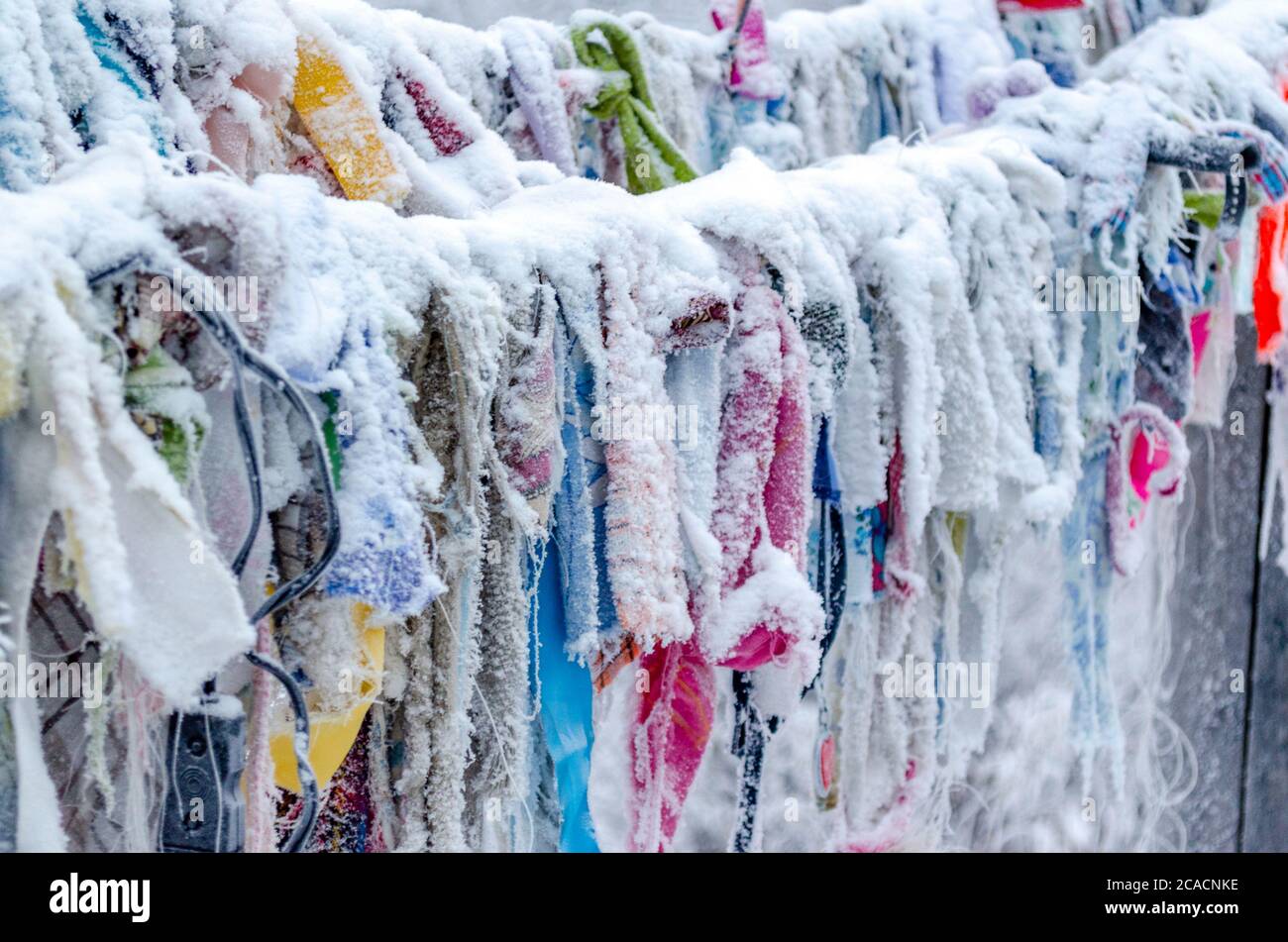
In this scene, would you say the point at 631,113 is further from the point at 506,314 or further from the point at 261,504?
the point at 261,504

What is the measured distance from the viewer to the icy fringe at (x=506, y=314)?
78cm

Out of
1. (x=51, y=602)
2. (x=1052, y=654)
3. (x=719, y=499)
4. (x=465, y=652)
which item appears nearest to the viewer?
(x=51, y=602)

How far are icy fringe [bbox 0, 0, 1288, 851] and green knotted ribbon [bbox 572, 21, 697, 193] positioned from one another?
2.2 inches

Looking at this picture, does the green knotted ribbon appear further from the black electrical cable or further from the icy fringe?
the black electrical cable

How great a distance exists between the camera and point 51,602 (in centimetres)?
83

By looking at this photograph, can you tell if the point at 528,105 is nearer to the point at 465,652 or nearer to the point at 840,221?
the point at 840,221

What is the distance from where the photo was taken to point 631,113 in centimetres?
166

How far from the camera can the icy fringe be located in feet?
2.55

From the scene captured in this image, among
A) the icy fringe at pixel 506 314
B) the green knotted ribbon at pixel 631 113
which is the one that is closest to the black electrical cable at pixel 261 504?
the icy fringe at pixel 506 314

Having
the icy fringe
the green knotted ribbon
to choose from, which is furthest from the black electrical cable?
the green knotted ribbon

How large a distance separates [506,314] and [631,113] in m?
0.73
